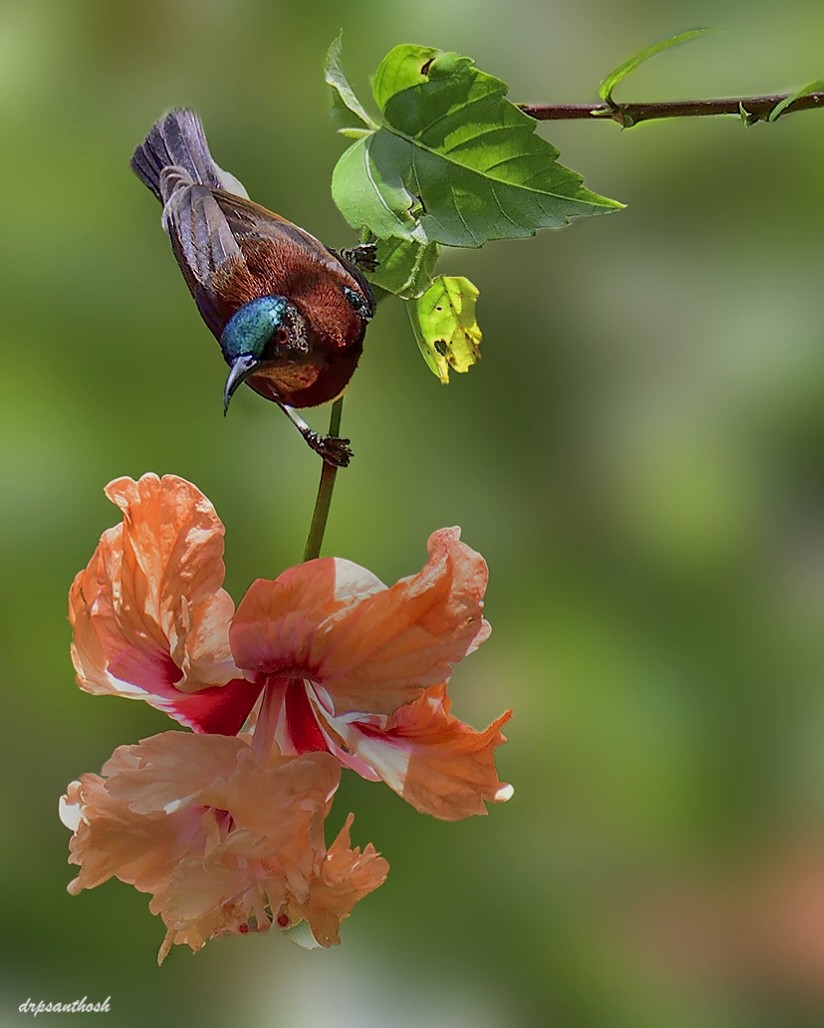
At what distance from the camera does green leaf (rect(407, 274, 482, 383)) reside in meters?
0.31

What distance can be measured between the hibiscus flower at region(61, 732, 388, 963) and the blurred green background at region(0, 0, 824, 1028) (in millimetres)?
315

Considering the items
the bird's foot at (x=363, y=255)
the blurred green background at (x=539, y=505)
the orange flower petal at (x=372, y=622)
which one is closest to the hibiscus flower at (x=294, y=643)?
the orange flower petal at (x=372, y=622)

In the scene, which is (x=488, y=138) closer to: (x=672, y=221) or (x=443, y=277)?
(x=443, y=277)

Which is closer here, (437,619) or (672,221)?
(437,619)

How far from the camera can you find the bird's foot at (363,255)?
12.2 inches

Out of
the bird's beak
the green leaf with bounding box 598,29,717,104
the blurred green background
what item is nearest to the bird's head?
the bird's beak

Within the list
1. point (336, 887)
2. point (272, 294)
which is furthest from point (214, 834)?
point (272, 294)

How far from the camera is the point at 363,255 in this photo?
12.2 inches

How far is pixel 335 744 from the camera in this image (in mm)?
280

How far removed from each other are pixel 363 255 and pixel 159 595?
127mm

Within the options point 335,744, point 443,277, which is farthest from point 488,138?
point 335,744

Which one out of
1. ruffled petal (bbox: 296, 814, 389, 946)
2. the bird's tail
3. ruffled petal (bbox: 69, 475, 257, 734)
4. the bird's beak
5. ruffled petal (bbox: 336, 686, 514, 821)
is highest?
the bird's tail

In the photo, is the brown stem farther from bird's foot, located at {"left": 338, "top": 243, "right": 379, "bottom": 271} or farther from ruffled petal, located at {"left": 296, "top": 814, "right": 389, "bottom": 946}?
ruffled petal, located at {"left": 296, "top": 814, "right": 389, "bottom": 946}

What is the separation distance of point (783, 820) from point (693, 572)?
0.48ft
